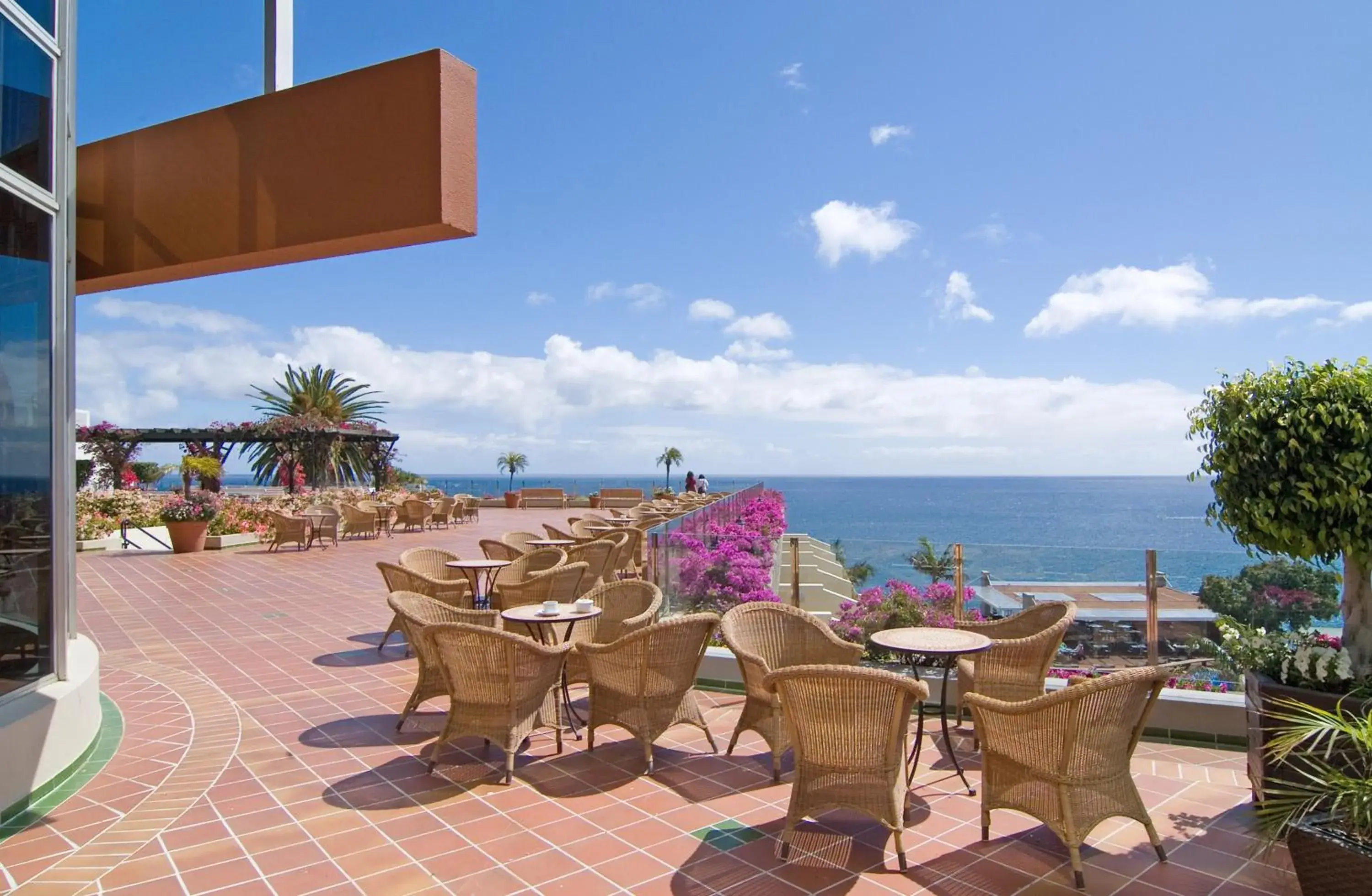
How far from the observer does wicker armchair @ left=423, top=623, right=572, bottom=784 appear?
12.6 ft

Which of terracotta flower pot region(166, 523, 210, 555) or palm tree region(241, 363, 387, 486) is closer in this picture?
terracotta flower pot region(166, 523, 210, 555)

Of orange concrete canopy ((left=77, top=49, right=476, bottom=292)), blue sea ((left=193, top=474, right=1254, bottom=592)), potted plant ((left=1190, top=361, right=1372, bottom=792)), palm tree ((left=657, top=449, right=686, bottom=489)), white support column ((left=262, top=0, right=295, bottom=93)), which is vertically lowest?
blue sea ((left=193, top=474, right=1254, bottom=592))

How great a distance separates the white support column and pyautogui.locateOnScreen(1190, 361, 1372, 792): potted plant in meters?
5.16

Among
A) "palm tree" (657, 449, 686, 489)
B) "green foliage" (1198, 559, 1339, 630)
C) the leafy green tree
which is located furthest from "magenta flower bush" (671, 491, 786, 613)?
"palm tree" (657, 449, 686, 489)

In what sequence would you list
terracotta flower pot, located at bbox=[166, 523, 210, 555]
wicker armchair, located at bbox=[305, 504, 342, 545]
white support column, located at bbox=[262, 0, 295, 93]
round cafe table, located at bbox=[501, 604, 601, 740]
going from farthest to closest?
1. wicker armchair, located at bbox=[305, 504, 342, 545]
2. terracotta flower pot, located at bbox=[166, 523, 210, 555]
3. white support column, located at bbox=[262, 0, 295, 93]
4. round cafe table, located at bbox=[501, 604, 601, 740]

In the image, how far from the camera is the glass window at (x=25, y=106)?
3676mm

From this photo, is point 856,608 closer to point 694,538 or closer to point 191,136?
point 694,538

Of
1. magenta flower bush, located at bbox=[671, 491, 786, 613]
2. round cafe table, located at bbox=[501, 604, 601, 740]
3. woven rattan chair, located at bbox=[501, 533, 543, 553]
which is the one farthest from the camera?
woven rattan chair, located at bbox=[501, 533, 543, 553]

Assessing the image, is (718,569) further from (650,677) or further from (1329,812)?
(1329,812)

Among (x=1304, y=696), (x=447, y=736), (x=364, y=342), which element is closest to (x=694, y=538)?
(x=447, y=736)

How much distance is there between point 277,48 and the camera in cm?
477

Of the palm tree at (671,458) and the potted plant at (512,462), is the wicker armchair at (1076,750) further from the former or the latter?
the palm tree at (671,458)

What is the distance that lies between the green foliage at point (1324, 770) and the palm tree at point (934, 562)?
251 cm

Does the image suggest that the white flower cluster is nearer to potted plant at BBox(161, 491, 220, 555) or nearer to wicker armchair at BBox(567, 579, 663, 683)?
wicker armchair at BBox(567, 579, 663, 683)
